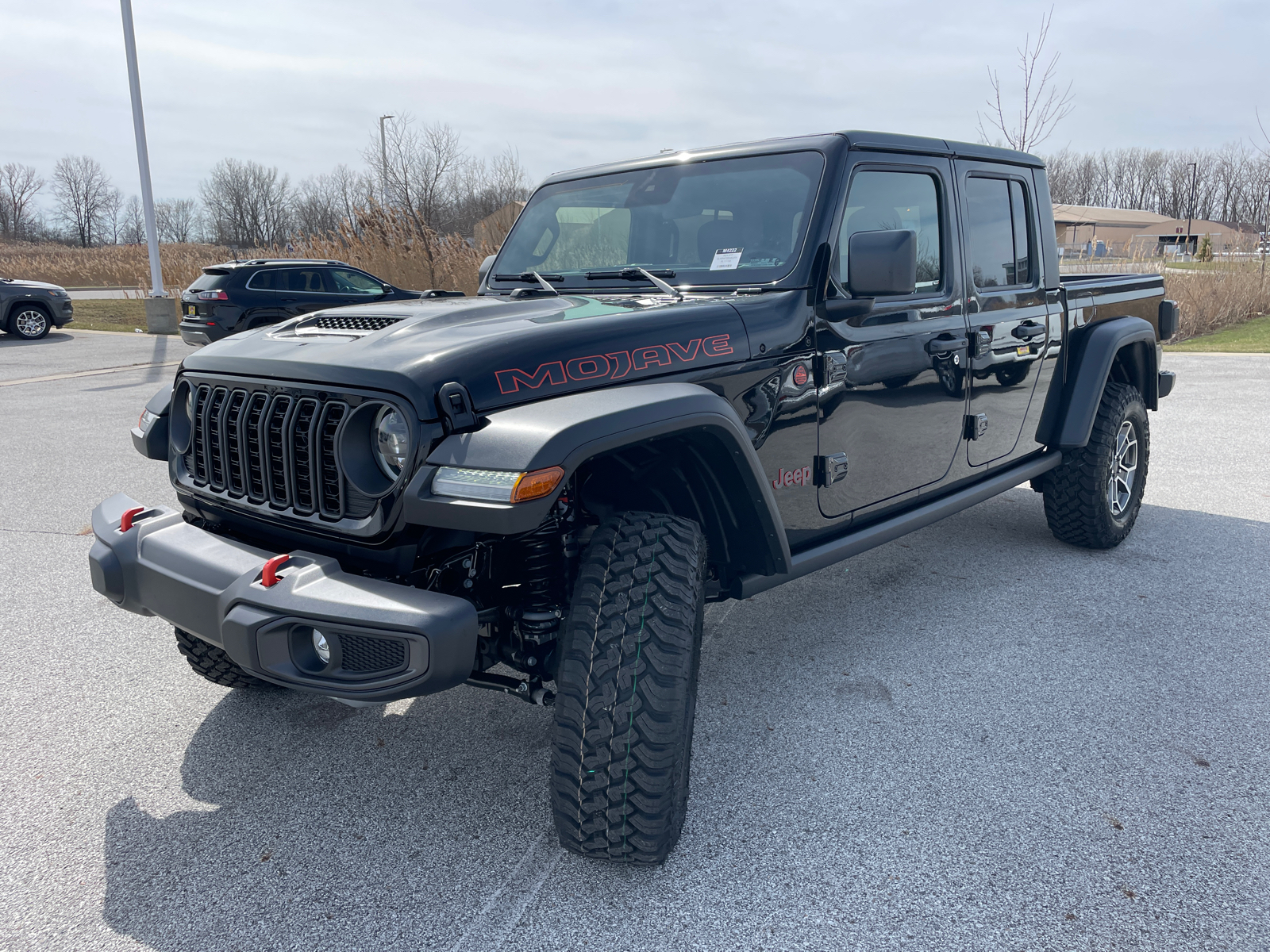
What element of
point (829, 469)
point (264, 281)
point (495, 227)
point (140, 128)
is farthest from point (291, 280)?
point (829, 469)

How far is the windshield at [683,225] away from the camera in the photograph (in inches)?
118

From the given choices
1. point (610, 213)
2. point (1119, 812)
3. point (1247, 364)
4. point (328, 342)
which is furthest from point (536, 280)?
point (1247, 364)

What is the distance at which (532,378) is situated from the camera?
2223mm

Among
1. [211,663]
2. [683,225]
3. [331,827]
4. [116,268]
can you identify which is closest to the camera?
→ [331,827]

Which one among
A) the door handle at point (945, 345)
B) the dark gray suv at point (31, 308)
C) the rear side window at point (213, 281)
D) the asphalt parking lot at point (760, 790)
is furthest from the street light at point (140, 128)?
the door handle at point (945, 345)

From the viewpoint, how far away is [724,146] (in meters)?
3.33

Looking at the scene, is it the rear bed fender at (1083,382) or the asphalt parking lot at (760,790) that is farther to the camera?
the rear bed fender at (1083,382)

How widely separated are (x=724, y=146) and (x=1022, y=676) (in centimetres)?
225

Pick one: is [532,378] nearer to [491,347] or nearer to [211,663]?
[491,347]

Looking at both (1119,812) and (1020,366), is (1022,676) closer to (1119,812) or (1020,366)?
(1119,812)

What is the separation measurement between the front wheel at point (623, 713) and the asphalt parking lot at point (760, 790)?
0.57ft

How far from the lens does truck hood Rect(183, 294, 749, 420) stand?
2148mm

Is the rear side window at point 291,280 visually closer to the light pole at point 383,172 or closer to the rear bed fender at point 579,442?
the light pole at point 383,172

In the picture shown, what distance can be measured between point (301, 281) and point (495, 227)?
4.39m
